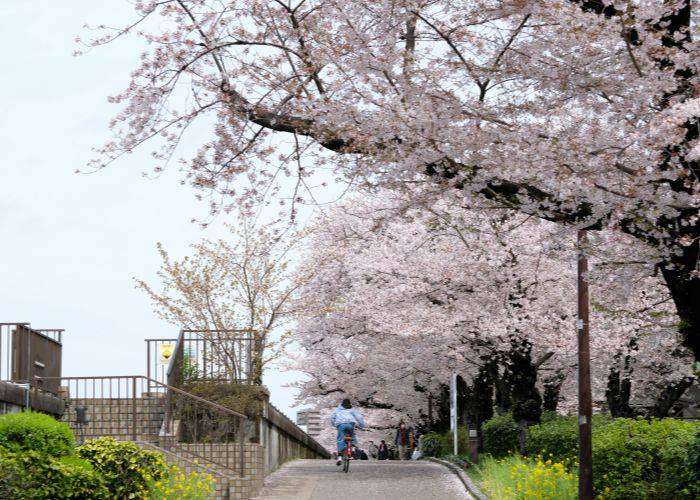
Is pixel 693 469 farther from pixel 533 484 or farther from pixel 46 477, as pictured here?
pixel 46 477

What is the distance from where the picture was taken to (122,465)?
1512cm

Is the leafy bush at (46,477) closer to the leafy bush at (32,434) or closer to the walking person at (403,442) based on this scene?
the leafy bush at (32,434)

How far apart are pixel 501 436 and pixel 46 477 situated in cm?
1427

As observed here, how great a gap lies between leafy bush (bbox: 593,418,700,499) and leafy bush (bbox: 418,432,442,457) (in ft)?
65.3

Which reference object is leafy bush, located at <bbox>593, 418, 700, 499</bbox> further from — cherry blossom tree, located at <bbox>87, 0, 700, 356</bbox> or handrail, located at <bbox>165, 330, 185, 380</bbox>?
handrail, located at <bbox>165, 330, 185, 380</bbox>

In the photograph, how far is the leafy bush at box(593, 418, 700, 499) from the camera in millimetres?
12867

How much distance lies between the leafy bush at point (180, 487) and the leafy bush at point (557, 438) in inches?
252

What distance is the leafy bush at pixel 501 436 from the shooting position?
81.5 feet

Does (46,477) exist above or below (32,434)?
below

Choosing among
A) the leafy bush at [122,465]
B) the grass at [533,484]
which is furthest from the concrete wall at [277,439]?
the leafy bush at [122,465]

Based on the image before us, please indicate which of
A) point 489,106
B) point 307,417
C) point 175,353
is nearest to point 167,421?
point 175,353

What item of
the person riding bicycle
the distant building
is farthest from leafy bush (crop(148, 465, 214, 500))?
the distant building

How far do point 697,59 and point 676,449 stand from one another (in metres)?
5.04

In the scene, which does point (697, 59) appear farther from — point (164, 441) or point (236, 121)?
point (164, 441)
